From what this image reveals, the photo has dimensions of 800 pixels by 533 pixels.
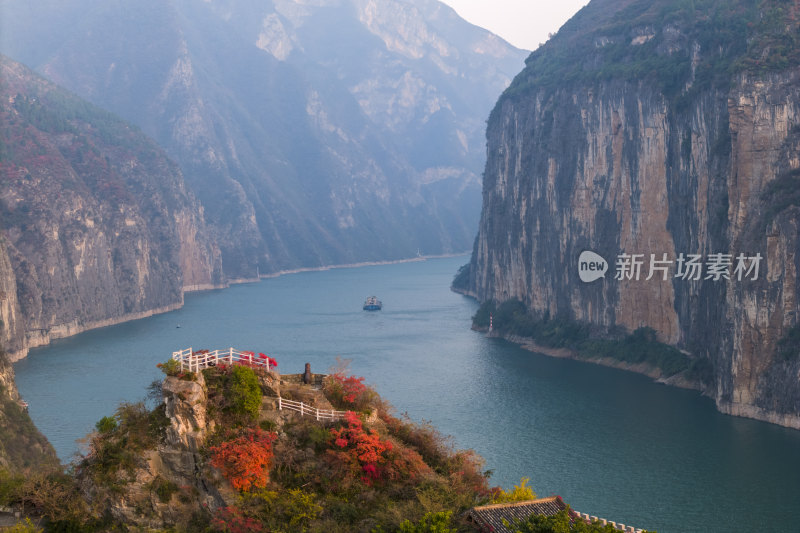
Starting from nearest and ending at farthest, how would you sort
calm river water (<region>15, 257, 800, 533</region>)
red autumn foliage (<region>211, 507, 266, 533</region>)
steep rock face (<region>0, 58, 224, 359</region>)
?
A: red autumn foliage (<region>211, 507, 266, 533</region>), calm river water (<region>15, 257, 800, 533</region>), steep rock face (<region>0, 58, 224, 359</region>)

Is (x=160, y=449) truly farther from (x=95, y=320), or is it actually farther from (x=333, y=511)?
(x=95, y=320)

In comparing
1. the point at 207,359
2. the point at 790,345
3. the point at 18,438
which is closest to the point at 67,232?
the point at 18,438

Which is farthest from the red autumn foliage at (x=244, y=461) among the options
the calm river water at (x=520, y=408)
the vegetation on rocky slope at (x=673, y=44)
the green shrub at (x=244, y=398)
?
the vegetation on rocky slope at (x=673, y=44)

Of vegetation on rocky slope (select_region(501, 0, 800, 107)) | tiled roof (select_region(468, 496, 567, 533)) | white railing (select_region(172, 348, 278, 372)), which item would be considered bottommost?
tiled roof (select_region(468, 496, 567, 533))

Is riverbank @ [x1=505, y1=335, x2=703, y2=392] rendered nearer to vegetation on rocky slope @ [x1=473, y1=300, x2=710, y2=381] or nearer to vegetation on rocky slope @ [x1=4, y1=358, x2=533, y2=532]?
vegetation on rocky slope @ [x1=473, y1=300, x2=710, y2=381]

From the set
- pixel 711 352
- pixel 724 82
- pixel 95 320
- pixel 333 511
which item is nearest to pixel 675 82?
pixel 724 82

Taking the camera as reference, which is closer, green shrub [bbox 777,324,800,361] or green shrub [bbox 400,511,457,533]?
green shrub [bbox 400,511,457,533]

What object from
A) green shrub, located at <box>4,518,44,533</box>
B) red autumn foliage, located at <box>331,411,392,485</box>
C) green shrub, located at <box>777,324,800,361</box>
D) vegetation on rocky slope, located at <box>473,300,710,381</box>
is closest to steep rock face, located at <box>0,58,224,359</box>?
vegetation on rocky slope, located at <box>473,300,710,381</box>
